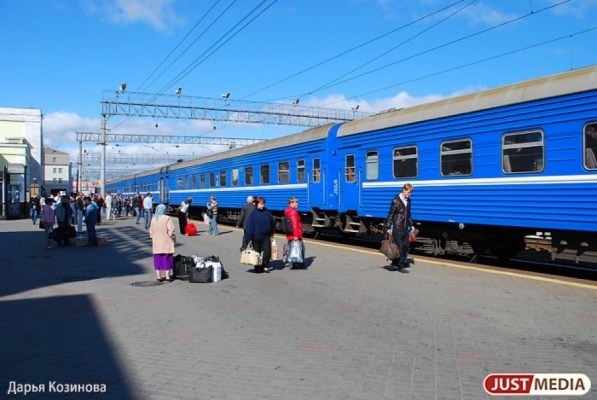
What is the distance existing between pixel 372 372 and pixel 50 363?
334cm

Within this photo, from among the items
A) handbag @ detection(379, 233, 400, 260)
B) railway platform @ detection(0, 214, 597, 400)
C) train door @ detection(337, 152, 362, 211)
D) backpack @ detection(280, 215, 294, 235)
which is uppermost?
train door @ detection(337, 152, 362, 211)

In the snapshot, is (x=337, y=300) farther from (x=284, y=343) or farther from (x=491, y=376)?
(x=491, y=376)

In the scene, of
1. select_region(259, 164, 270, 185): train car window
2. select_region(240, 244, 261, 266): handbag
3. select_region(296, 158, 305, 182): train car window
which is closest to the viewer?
select_region(240, 244, 261, 266): handbag

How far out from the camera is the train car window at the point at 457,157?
37.4 feet

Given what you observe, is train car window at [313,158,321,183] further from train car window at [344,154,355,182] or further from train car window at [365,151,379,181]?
train car window at [365,151,379,181]

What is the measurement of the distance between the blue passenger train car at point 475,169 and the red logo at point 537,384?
496 cm

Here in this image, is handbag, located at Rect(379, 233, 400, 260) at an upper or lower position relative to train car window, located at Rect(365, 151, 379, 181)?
lower

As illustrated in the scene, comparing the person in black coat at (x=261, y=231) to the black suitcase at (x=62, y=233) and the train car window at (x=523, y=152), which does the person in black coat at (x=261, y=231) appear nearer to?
the train car window at (x=523, y=152)

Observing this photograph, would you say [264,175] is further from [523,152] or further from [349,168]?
[523,152]

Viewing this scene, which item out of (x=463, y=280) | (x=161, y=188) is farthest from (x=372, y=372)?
(x=161, y=188)

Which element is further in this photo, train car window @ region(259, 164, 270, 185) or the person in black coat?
train car window @ region(259, 164, 270, 185)

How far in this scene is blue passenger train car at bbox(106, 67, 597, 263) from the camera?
30.7ft

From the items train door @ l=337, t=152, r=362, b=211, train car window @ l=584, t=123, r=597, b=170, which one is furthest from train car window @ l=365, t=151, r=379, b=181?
train car window @ l=584, t=123, r=597, b=170

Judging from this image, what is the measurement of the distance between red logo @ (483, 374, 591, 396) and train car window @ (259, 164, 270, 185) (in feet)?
55.5
